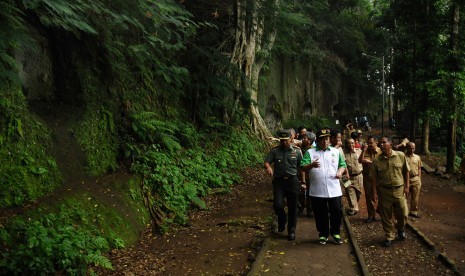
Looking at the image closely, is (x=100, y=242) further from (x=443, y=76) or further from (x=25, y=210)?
(x=443, y=76)

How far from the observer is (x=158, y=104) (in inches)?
453

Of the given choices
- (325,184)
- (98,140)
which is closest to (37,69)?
(98,140)

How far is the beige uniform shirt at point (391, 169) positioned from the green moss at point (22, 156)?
566 cm

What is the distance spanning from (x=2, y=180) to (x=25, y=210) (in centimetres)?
55

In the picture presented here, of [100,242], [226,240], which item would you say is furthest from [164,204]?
[100,242]

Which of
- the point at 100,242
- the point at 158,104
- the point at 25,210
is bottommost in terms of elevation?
the point at 100,242

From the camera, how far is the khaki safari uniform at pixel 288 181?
7.07 metres

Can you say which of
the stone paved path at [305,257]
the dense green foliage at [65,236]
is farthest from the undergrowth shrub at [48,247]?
the stone paved path at [305,257]

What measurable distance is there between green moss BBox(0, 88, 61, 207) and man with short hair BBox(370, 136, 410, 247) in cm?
568

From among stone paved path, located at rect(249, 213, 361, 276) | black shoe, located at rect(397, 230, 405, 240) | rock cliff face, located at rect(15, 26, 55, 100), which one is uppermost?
rock cliff face, located at rect(15, 26, 55, 100)

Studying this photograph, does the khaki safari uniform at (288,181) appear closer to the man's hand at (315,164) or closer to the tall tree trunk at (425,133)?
the man's hand at (315,164)

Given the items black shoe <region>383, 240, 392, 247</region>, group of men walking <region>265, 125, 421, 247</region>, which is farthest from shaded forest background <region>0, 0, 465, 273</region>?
black shoe <region>383, 240, 392, 247</region>

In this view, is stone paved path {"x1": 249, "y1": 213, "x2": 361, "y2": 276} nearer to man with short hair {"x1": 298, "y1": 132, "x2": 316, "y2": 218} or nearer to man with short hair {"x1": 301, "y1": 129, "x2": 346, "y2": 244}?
man with short hair {"x1": 301, "y1": 129, "x2": 346, "y2": 244}

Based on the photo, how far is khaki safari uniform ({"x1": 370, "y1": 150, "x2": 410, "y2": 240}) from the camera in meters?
6.95
